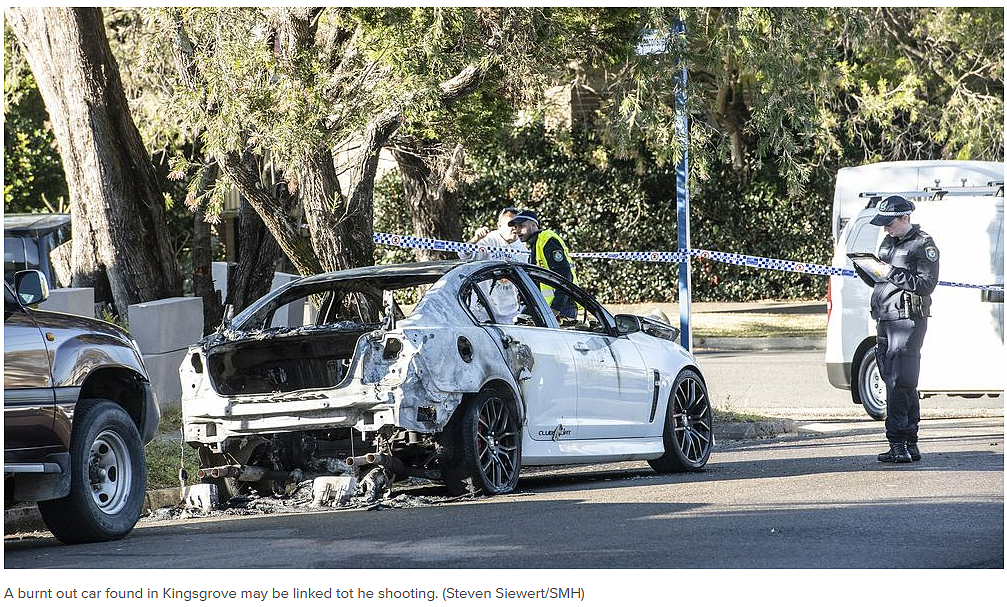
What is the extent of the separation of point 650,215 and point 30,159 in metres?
12.6

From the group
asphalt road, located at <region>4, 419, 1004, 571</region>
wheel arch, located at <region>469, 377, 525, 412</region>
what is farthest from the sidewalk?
wheel arch, located at <region>469, 377, 525, 412</region>

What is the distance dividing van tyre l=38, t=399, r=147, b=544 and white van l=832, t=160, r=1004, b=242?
31.8 ft

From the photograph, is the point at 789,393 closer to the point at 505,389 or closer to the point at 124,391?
the point at 505,389

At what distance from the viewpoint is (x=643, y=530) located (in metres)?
7.26

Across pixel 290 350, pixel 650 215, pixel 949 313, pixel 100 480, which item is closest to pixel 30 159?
pixel 650 215

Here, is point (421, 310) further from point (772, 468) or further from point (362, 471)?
point (772, 468)

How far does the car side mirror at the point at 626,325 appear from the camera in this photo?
1000cm

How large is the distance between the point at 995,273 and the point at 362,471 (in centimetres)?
765

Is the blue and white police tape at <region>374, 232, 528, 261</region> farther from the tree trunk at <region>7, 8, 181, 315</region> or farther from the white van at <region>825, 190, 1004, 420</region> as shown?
the white van at <region>825, 190, 1004, 420</region>

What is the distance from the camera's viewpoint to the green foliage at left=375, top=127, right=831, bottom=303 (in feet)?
88.9

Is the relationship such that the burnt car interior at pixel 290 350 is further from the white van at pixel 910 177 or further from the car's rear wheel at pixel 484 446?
the white van at pixel 910 177

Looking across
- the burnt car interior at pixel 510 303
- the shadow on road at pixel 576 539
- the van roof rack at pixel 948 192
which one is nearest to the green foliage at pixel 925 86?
the van roof rack at pixel 948 192

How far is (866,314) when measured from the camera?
14102 mm

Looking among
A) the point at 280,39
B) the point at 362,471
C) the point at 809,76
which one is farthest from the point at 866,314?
the point at 362,471
